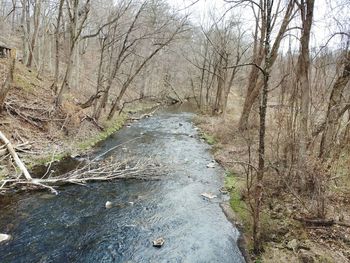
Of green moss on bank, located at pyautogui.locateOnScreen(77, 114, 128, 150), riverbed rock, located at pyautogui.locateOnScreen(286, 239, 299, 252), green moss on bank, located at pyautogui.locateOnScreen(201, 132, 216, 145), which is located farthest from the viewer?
green moss on bank, located at pyautogui.locateOnScreen(201, 132, 216, 145)

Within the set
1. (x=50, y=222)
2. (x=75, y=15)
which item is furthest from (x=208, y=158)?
(x=75, y=15)

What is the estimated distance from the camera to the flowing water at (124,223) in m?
5.98

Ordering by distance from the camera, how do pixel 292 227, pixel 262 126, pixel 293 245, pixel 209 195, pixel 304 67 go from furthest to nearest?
pixel 209 195, pixel 304 67, pixel 292 227, pixel 293 245, pixel 262 126

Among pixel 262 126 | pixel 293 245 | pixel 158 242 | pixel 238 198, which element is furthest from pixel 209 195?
pixel 262 126

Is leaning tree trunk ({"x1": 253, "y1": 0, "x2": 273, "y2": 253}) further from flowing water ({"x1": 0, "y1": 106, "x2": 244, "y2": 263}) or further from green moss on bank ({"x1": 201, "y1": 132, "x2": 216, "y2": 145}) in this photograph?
green moss on bank ({"x1": 201, "y1": 132, "x2": 216, "y2": 145})

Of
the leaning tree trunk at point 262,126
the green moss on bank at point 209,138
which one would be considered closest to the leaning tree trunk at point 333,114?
the leaning tree trunk at point 262,126

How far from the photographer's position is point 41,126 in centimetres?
1277

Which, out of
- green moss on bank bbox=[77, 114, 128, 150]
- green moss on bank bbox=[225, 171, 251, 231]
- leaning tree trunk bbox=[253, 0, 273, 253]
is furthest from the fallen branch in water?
leaning tree trunk bbox=[253, 0, 273, 253]

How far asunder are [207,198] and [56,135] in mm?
7574

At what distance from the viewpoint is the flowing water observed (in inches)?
236

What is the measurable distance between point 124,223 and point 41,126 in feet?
24.6

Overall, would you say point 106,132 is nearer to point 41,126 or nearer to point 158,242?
point 41,126

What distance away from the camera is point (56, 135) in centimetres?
1302

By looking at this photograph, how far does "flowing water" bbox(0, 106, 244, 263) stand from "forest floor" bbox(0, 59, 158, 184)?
2259 mm
